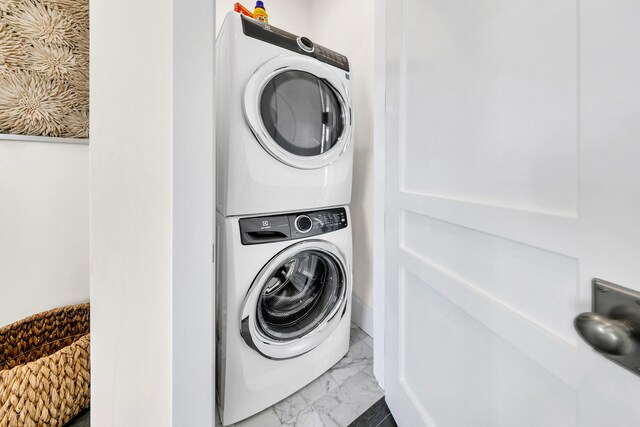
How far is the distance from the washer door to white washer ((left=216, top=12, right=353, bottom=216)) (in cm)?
26

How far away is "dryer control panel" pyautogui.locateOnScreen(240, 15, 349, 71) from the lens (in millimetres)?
954

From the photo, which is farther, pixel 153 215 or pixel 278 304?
pixel 278 304

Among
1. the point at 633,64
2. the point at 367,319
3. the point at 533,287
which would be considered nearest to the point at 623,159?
the point at 633,64

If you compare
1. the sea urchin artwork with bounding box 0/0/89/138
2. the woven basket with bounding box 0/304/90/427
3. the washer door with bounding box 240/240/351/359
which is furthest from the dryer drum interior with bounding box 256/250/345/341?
the sea urchin artwork with bounding box 0/0/89/138

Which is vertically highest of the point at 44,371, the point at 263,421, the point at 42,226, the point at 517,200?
the point at 517,200

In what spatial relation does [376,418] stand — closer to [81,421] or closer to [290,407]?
[290,407]

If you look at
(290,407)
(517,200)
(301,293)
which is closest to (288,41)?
(517,200)

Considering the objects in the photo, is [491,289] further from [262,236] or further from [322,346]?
[322,346]

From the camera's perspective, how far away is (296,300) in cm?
125

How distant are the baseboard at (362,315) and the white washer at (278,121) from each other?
0.81 meters

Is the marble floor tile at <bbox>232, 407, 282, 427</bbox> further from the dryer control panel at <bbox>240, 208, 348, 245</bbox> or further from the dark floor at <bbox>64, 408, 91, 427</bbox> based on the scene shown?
the dryer control panel at <bbox>240, 208, 348, 245</bbox>

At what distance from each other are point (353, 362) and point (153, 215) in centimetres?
127

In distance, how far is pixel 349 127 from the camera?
122cm

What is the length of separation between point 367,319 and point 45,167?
78.5 inches
